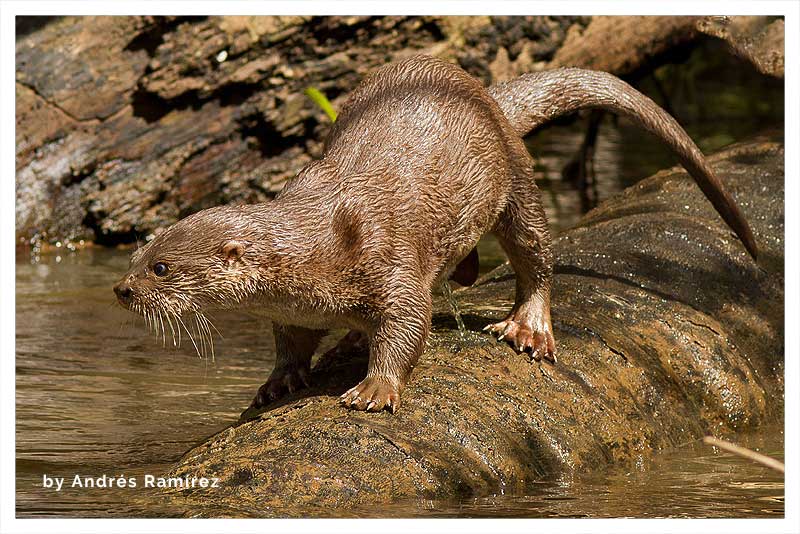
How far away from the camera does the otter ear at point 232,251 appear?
3.73m

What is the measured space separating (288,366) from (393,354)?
19.5 inches

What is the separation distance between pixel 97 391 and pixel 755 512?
2.80 meters

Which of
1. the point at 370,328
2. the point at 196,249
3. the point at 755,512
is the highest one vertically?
the point at 196,249

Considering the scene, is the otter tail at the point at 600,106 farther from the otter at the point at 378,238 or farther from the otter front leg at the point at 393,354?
A: the otter front leg at the point at 393,354

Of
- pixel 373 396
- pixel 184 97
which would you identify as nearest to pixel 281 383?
pixel 373 396

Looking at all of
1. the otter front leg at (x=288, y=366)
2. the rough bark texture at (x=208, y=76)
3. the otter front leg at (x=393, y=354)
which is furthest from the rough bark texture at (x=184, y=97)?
the otter front leg at (x=393, y=354)

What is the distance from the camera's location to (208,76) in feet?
25.5

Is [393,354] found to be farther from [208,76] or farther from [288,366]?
[208,76]

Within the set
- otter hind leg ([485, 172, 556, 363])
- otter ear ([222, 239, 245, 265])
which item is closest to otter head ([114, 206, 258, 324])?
otter ear ([222, 239, 245, 265])

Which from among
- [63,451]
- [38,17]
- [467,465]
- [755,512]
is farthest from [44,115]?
[755,512]

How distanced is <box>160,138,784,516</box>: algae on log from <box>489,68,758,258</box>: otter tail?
0.23m

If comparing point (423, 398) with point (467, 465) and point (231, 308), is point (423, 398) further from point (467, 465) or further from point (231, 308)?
point (231, 308)

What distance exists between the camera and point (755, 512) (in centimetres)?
386

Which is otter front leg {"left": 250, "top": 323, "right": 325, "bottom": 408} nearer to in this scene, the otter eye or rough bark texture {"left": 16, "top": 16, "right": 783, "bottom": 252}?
the otter eye
